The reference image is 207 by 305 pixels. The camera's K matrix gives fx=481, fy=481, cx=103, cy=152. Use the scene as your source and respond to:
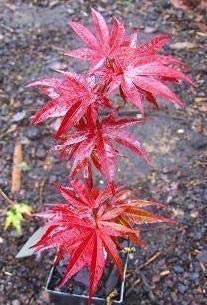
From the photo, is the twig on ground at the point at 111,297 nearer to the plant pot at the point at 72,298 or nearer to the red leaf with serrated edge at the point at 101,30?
the plant pot at the point at 72,298

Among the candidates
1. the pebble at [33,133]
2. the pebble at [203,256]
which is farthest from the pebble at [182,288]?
the pebble at [33,133]

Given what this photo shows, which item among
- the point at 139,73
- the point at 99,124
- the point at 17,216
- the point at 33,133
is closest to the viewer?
the point at 139,73

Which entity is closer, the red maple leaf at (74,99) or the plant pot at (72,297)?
the red maple leaf at (74,99)

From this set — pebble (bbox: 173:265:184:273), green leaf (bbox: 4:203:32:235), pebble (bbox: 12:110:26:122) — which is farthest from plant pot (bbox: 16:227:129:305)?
pebble (bbox: 12:110:26:122)

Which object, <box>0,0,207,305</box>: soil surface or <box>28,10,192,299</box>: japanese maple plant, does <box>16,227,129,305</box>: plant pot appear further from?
<box>28,10,192,299</box>: japanese maple plant

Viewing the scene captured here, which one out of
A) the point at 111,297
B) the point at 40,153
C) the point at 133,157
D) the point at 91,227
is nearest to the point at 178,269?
the point at 111,297

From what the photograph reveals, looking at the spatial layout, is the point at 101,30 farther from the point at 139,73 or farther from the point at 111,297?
the point at 111,297

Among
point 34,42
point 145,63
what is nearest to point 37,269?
point 145,63
